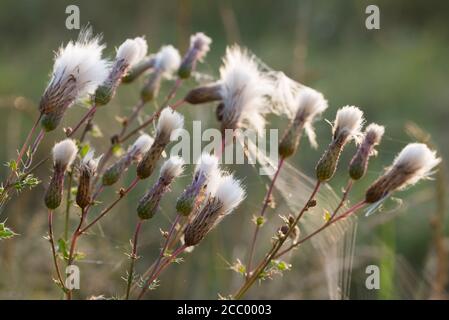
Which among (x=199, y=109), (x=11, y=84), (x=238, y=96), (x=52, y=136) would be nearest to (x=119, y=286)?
(x=199, y=109)

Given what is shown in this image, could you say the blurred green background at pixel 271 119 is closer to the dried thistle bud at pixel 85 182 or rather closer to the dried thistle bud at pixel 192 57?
the dried thistle bud at pixel 85 182

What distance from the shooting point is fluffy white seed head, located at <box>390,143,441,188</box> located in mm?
1532

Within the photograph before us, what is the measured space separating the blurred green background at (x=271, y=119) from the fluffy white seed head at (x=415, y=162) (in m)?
0.48

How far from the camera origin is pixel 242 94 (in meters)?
1.78

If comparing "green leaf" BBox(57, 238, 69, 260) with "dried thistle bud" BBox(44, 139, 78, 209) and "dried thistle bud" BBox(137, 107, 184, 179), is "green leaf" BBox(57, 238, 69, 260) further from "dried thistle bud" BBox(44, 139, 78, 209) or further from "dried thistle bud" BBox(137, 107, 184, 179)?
"dried thistle bud" BBox(137, 107, 184, 179)

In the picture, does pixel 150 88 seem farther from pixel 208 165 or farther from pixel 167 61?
pixel 208 165

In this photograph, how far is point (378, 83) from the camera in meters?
6.82

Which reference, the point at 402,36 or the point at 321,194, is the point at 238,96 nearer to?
the point at 321,194

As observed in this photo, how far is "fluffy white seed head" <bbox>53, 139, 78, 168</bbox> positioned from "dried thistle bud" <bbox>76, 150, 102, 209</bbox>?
0.04 meters

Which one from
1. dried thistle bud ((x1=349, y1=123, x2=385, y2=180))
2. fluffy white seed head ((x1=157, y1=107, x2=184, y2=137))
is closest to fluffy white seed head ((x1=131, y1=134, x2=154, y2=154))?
fluffy white seed head ((x1=157, y1=107, x2=184, y2=137))

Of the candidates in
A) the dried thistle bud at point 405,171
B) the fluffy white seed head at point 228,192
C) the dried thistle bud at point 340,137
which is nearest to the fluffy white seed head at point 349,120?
the dried thistle bud at point 340,137

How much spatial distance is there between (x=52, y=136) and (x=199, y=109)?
1846 millimetres

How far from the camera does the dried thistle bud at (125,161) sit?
163cm

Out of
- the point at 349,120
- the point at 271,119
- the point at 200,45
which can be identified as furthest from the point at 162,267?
the point at 271,119
